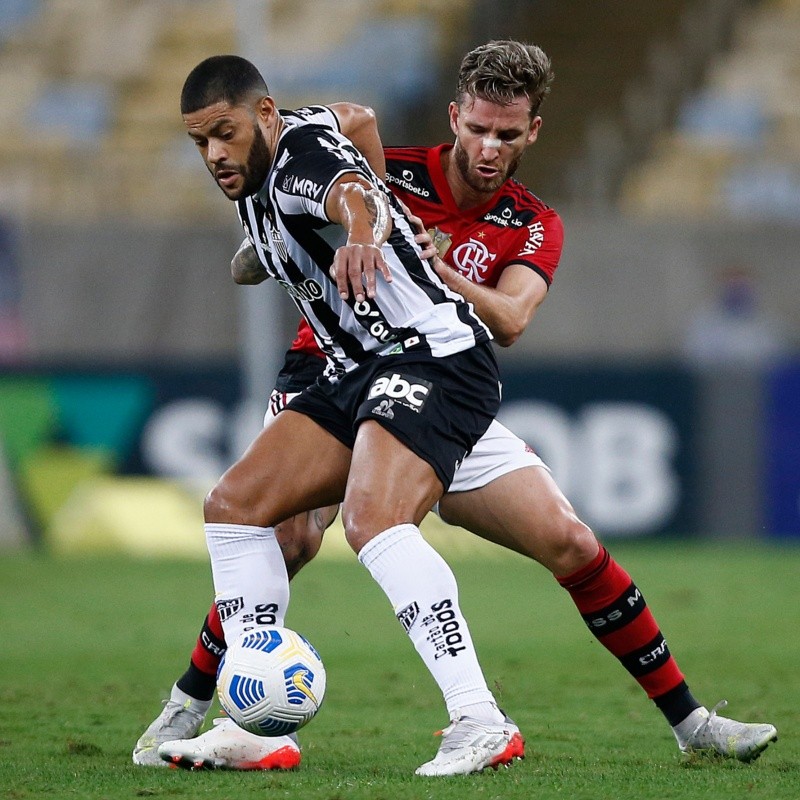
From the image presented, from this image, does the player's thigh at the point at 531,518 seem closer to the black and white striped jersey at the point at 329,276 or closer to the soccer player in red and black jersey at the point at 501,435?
the soccer player in red and black jersey at the point at 501,435

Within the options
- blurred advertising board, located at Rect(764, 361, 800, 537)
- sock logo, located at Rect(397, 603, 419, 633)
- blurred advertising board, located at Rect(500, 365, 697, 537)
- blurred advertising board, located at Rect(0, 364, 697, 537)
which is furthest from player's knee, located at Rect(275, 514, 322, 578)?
blurred advertising board, located at Rect(764, 361, 800, 537)

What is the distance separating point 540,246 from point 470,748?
183cm

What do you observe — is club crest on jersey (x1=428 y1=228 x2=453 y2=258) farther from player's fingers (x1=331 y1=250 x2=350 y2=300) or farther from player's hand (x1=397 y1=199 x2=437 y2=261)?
player's fingers (x1=331 y1=250 x2=350 y2=300)

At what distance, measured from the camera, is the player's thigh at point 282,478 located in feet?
15.5

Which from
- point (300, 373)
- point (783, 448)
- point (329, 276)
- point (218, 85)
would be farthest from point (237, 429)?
point (218, 85)

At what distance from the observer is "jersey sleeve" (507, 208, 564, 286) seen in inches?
206

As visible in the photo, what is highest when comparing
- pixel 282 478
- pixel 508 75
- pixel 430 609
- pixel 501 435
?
pixel 508 75

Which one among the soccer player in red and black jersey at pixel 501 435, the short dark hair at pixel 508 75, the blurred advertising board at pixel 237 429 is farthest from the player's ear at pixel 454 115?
the blurred advertising board at pixel 237 429

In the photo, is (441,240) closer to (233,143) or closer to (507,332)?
(507,332)

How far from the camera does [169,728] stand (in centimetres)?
502

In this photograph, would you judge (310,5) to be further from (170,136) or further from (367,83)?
(170,136)

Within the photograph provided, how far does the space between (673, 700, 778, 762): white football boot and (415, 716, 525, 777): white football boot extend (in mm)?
794

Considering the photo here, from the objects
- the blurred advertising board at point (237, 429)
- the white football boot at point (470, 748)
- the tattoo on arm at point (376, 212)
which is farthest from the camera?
the blurred advertising board at point (237, 429)

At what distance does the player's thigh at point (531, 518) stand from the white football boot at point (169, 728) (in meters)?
1.11
